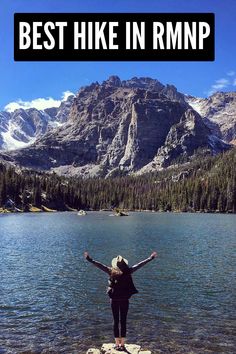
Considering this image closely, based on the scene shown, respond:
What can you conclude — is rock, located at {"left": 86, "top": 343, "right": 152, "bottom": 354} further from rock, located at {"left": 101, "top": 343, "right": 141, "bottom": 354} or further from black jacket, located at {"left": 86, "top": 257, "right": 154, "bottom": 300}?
black jacket, located at {"left": 86, "top": 257, "right": 154, "bottom": 300}

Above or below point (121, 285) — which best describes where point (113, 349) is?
below

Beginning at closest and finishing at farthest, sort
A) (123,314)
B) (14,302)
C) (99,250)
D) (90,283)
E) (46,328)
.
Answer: (123,314) → (46,328) → (14,302) → (90,283) → (99,250)

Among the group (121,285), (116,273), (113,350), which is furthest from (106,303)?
(116,273)

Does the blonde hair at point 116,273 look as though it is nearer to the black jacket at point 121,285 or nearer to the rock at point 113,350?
the black jacket at point 121,285

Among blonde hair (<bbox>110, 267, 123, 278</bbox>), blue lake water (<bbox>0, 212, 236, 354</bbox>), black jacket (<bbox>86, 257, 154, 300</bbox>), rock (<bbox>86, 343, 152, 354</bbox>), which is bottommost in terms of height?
blue lake water (<bbox>0, 212, 236, 354</bbox>)

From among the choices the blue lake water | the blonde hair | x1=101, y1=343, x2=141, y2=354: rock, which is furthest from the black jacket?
the blue lake water

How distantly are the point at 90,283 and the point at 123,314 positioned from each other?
71.7 ft

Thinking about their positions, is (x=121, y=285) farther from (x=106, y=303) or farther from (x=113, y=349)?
(x=106, y=303)

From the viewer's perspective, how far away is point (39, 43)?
90.9ft

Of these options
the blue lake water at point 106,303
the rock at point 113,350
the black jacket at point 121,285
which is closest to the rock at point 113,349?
the rock at point 113,350

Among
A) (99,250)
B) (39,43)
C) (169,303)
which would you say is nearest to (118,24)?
(39,43)

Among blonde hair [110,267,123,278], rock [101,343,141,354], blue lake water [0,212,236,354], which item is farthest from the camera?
blue lake water [0,212,236,354]

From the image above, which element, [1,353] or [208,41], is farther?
[208,41]

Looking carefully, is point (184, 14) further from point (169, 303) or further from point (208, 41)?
point (169, 303)
